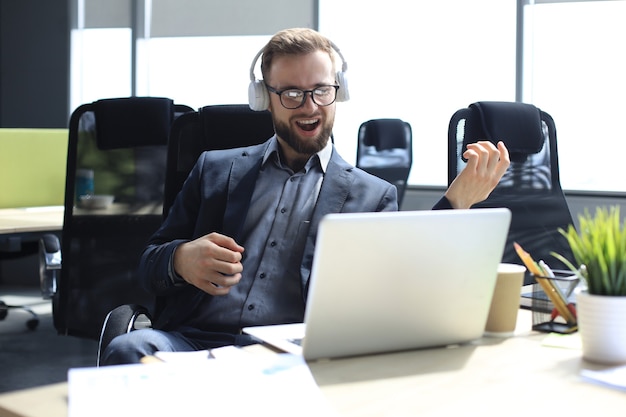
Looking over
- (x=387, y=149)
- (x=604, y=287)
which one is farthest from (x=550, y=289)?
(x=387, y=149)

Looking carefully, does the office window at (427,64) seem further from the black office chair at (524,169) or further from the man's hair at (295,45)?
the man's hair at (295,45)

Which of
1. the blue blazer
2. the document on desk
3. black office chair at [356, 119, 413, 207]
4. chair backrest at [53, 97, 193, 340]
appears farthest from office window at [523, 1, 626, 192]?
the document on desk

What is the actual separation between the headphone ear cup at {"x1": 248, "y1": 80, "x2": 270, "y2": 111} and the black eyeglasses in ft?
0.16

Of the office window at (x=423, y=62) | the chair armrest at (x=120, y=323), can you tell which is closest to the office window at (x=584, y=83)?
the office window at (x=423, y=62)

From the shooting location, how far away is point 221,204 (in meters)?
2.09

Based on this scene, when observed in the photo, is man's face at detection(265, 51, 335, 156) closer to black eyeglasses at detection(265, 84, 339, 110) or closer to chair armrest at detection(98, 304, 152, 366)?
black eyeglasses at detection(265, 84, 339, 110)

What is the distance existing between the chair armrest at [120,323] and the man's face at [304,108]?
21.8 inches

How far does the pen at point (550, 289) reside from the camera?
1463mm

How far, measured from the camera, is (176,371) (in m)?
1.12

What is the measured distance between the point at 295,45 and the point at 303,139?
23 centimetres

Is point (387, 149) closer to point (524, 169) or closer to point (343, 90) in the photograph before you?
point (524, 169)

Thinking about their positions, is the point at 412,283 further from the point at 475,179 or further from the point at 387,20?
the point at 387,20

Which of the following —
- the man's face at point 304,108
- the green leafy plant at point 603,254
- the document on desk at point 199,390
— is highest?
the man's face at point 304,108

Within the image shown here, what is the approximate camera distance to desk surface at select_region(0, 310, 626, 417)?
1.01m
